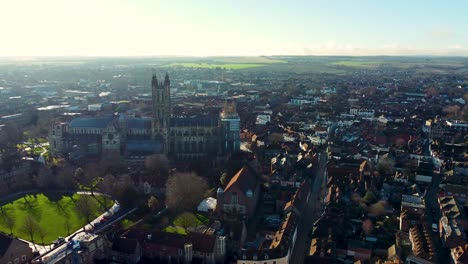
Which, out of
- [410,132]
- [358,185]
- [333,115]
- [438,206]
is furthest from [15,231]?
[333,115]

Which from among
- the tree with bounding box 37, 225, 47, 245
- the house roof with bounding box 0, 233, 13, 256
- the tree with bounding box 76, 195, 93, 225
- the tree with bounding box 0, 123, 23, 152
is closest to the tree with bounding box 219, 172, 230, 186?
the tree with bounding box 76, 195, 93, 225

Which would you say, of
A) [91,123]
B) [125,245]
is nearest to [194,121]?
[91,123]

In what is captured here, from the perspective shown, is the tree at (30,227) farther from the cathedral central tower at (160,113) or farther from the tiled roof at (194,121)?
the tiled roof at (194,121)

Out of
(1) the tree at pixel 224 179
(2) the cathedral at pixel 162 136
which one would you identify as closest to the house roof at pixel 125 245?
(1) the tree at pixel 224 179

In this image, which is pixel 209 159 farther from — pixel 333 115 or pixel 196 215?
pixel 333 115

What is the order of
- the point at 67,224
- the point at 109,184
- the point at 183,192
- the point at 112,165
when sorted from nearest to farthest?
the point at 67,224 → the point at 183,192 → the point at 109,184 → the point at 112,165

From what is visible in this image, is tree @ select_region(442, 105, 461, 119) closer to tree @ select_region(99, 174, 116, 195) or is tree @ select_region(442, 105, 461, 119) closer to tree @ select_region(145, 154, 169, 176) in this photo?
tree @ select_region(145, 154, 169, 176)

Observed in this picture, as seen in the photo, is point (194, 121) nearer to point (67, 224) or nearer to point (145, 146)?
point (145, 146)
